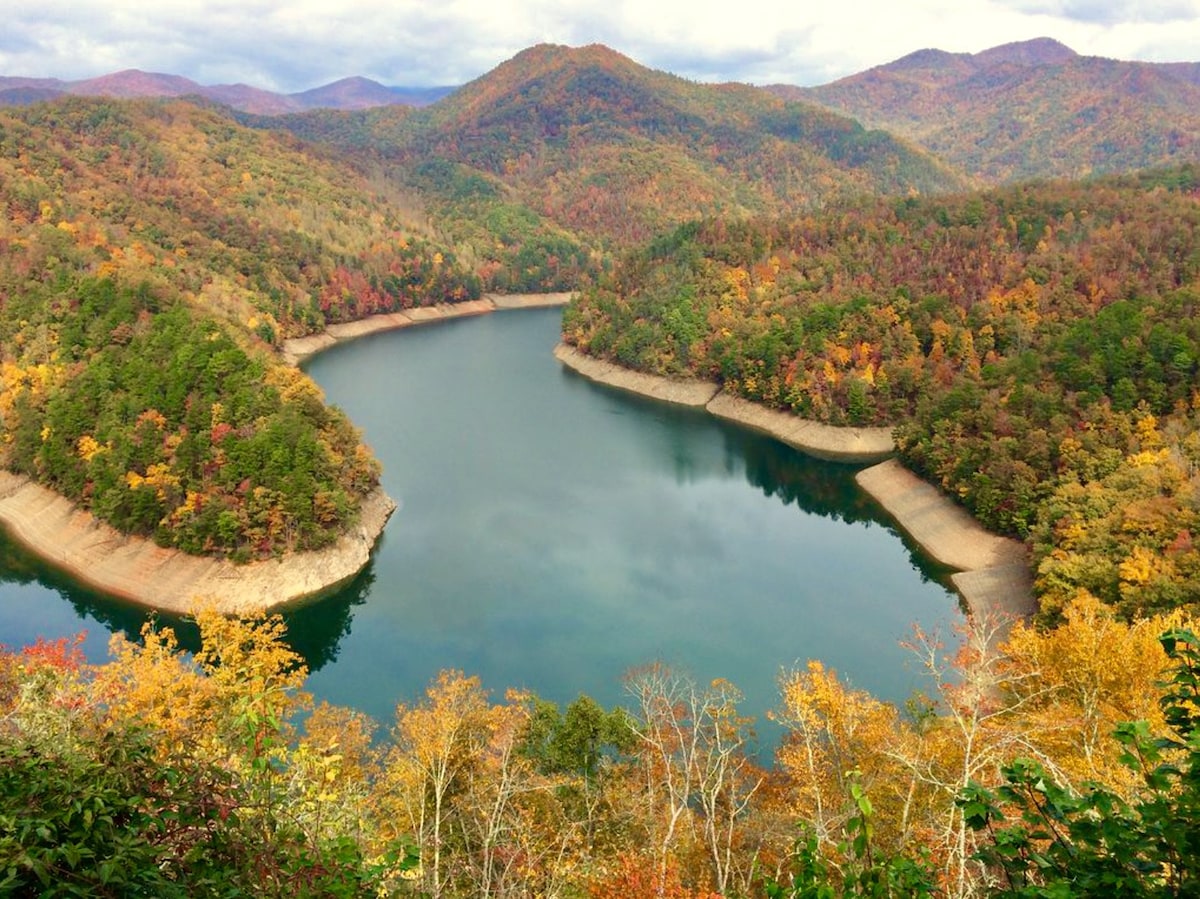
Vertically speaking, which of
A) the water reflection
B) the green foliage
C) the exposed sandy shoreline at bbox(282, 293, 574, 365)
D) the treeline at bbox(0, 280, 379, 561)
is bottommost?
the water reflection

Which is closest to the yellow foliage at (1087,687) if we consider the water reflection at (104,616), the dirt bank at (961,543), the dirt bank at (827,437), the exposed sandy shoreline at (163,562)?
the dirt bank at (961,543)

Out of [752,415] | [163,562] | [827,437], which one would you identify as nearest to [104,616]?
[163,562]

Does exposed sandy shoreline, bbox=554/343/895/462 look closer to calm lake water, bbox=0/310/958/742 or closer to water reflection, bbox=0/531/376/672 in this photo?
calm lake water, bbox=0/310/958/742

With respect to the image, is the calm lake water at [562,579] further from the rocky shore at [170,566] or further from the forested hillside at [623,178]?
the forested hillside at [623,178]

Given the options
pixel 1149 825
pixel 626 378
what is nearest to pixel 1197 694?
pixel 1149 825

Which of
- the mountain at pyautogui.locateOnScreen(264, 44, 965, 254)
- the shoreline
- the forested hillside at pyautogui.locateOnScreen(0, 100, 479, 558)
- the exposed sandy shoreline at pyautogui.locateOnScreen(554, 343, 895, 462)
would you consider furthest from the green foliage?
the mountain at pyautogui.locateOnScreen(264, 44, 965, 254)

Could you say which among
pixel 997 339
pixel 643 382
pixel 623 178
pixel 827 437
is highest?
pixel 623 178

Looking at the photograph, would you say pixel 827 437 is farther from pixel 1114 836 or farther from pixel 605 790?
pixel 1114 836
